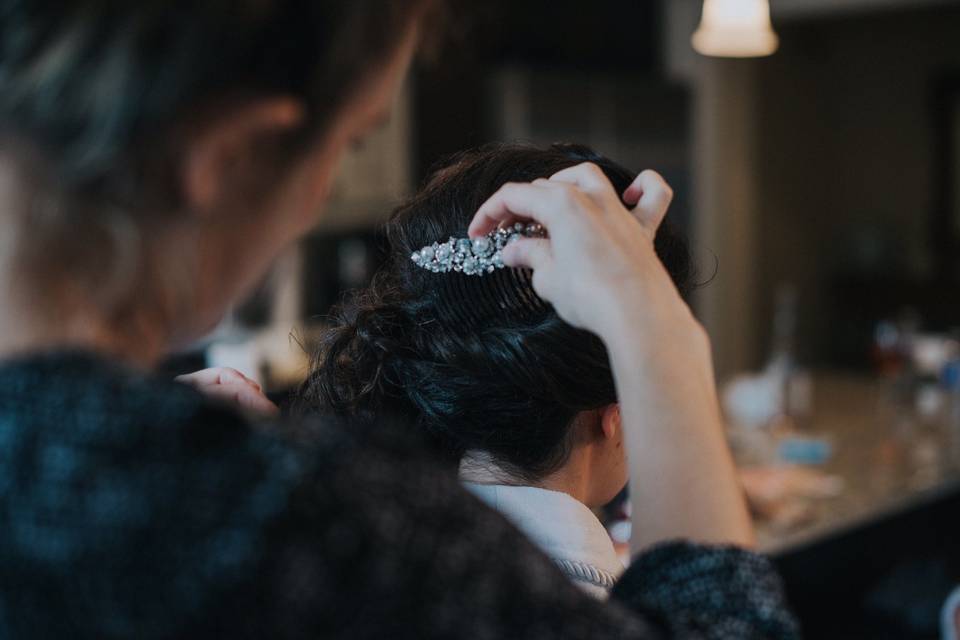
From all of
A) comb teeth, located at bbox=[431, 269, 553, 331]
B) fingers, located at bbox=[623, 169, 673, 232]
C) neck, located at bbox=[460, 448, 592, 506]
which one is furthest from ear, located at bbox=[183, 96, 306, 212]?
neck, located at bbox=[460, 448, 592, 506]

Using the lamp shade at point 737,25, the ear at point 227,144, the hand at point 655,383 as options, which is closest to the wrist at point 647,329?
the hand at point 655,383

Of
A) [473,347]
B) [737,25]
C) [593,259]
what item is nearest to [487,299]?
[473,347]

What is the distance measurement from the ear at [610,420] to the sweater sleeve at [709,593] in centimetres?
39

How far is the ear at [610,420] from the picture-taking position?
1077mm

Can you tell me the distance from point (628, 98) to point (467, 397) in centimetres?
416

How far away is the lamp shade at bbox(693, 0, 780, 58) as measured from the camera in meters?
2.53

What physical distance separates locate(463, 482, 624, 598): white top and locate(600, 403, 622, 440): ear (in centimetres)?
9

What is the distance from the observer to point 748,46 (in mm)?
2580

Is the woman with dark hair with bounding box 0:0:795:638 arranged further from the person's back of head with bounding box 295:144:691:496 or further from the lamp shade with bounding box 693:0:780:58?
the lamp shade with bounding box 693:0:780:58

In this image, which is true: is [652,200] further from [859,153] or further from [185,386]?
[859,153]

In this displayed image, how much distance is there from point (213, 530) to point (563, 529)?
56 centimetres

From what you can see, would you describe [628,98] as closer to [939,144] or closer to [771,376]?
[771,376]

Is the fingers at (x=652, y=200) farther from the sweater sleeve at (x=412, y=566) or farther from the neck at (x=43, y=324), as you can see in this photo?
the neck at (x=43, y=324)

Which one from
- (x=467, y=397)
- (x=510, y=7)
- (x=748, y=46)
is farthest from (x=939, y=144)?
(x=467, y=397)
